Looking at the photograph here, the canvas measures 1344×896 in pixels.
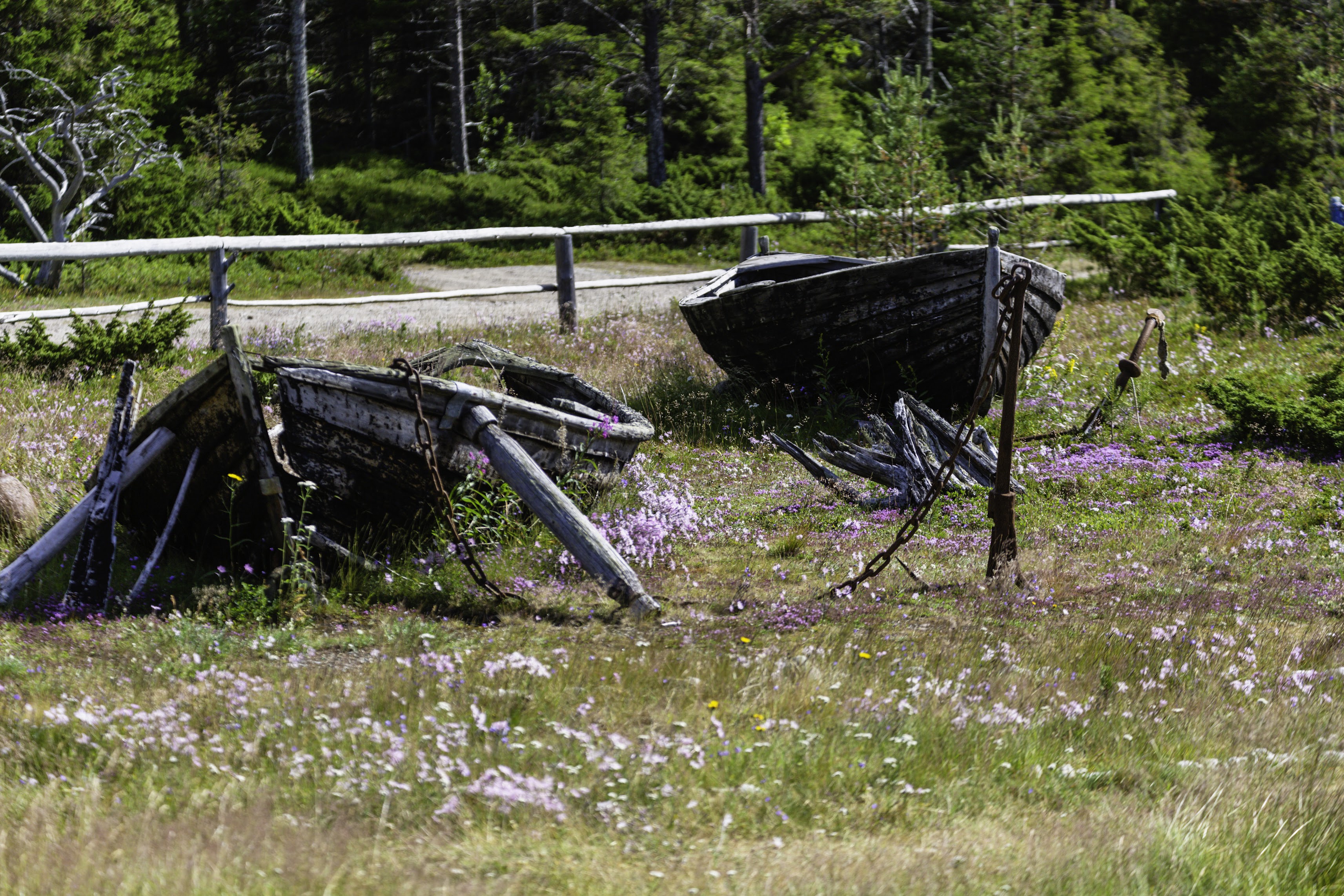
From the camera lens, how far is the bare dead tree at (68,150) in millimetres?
19297

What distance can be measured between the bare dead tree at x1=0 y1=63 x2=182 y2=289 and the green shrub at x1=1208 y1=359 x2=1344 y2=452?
618 inches

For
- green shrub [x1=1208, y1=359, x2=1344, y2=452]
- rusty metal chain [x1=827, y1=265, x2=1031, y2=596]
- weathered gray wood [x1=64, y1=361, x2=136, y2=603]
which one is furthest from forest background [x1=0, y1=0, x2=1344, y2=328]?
weathered gray wood [x1=64, y1=361, x2=136, y2=603]

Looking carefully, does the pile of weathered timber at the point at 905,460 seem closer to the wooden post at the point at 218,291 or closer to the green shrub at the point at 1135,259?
the wooden post at the point at 218,291

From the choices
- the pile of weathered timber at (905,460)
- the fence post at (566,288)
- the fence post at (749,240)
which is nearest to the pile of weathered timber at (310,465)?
the pile of weathered timber at (905,460)

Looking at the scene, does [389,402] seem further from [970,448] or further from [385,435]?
[970,448]

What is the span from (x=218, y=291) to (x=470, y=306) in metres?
7.20

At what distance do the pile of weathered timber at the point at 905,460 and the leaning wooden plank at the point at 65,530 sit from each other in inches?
150

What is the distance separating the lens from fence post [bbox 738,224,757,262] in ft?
47.3

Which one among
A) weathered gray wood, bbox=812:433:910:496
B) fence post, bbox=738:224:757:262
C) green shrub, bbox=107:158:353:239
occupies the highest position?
green shrub, bbox=107:158:353:239

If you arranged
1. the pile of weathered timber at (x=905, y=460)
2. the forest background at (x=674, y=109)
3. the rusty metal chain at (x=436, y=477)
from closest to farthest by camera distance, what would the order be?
1. the rusty metal chain at (x=436, y=477)
2. the pile of weathered timber at (x=905, y=460)
3. the forest background at (x=674, y=109)

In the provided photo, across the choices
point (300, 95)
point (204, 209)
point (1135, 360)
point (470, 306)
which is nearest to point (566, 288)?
point (470, 306)

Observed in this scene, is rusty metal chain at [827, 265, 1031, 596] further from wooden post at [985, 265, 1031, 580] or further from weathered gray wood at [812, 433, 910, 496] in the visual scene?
weathered gray wood at [812, 433, 910, 496]

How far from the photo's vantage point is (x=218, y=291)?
10617 mm

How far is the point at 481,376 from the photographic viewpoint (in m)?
10.3
